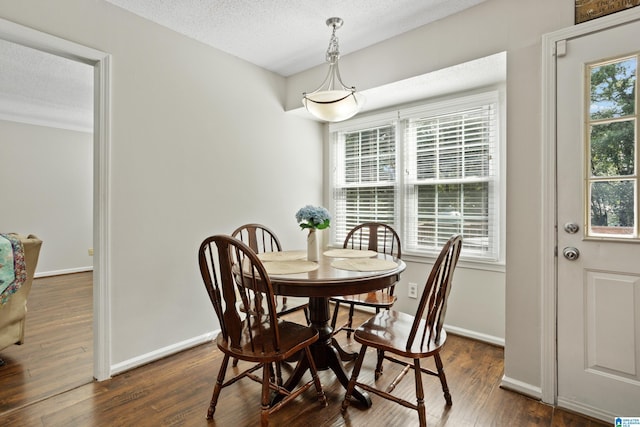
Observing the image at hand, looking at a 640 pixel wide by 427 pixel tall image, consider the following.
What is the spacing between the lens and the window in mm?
2756

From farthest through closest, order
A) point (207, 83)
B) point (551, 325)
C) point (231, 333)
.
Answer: point (207, 83) < point (551, 325) < point (231, 333)

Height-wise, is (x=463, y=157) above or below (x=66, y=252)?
above

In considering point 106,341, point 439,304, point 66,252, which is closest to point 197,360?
point 106,341

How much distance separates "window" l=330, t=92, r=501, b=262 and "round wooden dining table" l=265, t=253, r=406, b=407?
1015mm

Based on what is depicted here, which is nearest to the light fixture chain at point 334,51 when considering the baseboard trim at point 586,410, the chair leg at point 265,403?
the chair leg at point 265,403

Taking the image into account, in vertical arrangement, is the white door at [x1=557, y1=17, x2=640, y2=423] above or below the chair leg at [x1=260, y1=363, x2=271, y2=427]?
above

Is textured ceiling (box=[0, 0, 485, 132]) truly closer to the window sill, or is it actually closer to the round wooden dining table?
the round wooden dining table

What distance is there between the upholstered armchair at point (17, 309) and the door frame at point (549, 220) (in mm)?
3426

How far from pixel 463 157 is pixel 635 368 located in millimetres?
1787

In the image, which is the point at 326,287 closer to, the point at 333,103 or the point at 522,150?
the point at 333,103

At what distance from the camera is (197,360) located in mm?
2418

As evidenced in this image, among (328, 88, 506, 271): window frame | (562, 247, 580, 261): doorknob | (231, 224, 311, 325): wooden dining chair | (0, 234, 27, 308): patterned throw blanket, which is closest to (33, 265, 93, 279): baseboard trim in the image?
(0, 234, 27, 308): patterned throw blanket

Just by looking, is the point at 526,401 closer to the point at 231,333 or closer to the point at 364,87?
the point at 231,333

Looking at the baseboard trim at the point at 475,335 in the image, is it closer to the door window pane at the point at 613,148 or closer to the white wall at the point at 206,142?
the white wall at the point at 206,142
